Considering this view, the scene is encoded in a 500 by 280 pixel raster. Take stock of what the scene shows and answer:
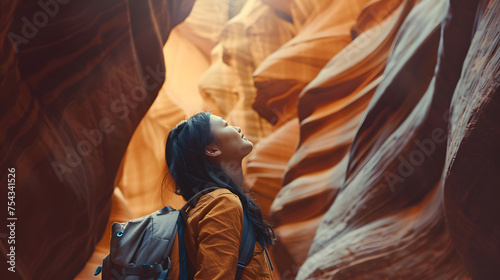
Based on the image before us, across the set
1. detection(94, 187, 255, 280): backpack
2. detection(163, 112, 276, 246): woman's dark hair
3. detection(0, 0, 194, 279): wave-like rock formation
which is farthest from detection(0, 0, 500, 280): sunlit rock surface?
detection(94, 187, 255, 280): backpack

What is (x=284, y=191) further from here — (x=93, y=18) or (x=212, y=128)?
(x=212, y=128)

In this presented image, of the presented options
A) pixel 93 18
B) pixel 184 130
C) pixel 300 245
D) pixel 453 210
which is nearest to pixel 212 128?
pixel 184 130

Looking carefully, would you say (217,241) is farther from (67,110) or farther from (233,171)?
(67,110)

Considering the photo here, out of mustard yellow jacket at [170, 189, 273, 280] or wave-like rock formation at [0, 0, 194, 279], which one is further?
wave-like rock formation at [0, 0, 194, 279]

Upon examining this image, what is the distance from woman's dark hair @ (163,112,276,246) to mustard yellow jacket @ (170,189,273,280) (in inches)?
3.3

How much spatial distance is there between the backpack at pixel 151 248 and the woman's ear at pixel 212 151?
209 millimetres

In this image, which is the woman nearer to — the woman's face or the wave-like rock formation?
the woman's face

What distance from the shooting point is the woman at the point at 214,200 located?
1.44 meters

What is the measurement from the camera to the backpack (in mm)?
1411

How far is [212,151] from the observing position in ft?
5.76

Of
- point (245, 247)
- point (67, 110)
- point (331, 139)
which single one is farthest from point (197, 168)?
point (331, 139)

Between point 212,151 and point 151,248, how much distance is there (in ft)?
1.46

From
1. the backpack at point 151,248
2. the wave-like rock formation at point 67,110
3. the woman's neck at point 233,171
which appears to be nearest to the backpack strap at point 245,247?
the backpack at point 151,248

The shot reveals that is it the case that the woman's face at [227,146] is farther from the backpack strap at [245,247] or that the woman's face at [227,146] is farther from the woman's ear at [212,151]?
the backpack strap at [245,247]
